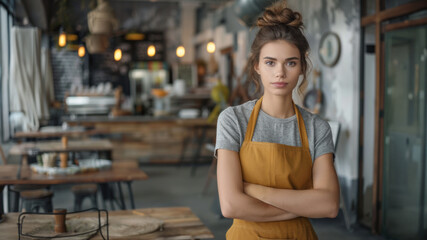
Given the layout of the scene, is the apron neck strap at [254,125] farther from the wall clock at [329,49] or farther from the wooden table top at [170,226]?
the wall clock at [329,49]

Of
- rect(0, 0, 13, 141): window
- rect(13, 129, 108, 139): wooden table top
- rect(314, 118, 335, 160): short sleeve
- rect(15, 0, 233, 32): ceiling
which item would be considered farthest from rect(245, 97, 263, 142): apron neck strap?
rect(15, 0, 233, 32): ceiling

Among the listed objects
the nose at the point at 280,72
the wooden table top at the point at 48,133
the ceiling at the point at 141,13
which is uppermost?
the ceiling at the point at 141,13

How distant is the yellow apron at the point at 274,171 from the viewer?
1600mm

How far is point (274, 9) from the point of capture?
1.67 m

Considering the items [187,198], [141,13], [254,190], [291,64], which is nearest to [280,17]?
[291,64]

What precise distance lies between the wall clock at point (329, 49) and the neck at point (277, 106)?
3.85 meters

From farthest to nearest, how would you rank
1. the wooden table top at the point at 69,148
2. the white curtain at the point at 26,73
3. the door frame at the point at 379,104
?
the wooden table top at the point at 69,148
the white curtain at the point at 26,73
the door frame at the point at 379,104

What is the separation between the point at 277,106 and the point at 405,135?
10.4 ft

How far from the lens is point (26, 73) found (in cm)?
508

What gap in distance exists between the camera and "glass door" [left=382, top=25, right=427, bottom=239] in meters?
4.20

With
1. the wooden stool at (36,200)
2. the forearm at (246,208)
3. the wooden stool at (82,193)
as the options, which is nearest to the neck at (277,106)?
the forearm at (246,208)

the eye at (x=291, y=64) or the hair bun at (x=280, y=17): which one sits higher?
the hair bun at (x=280, y=17)

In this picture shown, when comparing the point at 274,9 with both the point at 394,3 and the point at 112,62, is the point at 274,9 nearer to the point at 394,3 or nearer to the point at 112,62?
the point at 394,3

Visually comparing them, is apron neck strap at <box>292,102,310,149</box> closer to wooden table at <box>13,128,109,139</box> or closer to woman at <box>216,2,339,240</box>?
woman at <box>216,2,339,240</box>
